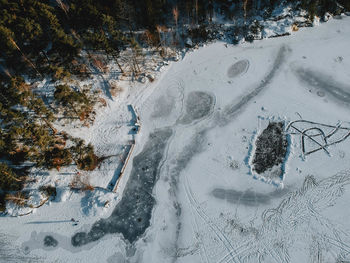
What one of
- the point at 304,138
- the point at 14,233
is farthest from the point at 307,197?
the point at 14,233

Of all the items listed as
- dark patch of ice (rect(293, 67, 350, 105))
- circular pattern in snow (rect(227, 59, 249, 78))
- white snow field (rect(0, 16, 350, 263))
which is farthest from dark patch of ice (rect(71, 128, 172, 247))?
dark patch of ice (rect(293, 67, 350, 105))

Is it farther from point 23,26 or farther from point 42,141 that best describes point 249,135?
point 23,26

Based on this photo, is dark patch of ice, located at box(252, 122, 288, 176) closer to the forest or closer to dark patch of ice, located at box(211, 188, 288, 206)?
dark patch of ice, located at box(211, 188, 288, 206)

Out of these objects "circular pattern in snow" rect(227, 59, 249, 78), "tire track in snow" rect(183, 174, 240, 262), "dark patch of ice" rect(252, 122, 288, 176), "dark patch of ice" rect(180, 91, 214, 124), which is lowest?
"tire track in snow" rect(183, 174, 240, 262)

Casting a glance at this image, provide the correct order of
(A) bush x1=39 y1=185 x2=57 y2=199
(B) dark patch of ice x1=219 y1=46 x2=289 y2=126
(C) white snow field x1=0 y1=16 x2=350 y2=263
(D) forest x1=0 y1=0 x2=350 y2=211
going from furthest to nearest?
(B) dark patch of ice x1=219 y1=46 x2=289 y2=126 → (A) bush x1=39 y1=185 x2=57 y2=199 → (D) forest x1=0 y1=0 x2=350 y2=211 → (C) white snow field x1=0 y1=16 x2=350 y2=263

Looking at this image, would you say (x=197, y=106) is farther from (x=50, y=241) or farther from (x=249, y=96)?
(x=50, y=241)

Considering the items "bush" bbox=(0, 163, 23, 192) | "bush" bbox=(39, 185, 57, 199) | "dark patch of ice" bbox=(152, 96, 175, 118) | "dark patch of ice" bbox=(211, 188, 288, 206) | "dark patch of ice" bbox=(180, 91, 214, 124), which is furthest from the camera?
"dark patch of ice" bbox=(152, 96, 175, 118)

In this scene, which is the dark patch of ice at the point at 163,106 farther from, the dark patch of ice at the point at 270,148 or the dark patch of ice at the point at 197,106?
the dark patch of ice at the point at 270,148
